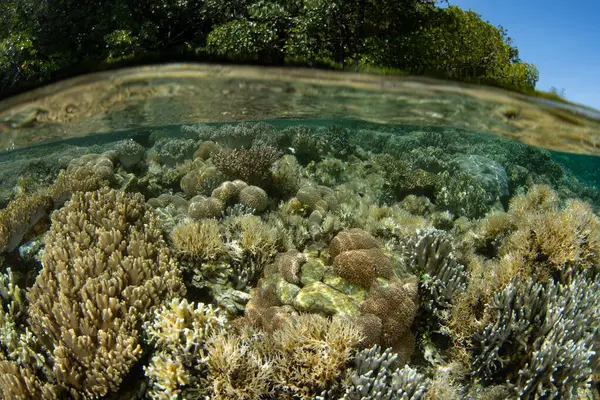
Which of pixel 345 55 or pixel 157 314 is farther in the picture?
pixel 345 55

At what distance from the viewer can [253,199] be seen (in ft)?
26.9

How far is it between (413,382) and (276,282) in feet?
8.01

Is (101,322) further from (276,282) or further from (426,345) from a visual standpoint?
(426,345)

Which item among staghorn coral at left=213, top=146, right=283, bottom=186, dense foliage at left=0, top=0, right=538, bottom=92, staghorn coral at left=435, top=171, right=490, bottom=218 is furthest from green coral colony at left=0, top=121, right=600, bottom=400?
dense foliage at left=0, top=0, right=538, bottom=92

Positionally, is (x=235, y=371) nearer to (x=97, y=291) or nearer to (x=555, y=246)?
(x=97, y=291)

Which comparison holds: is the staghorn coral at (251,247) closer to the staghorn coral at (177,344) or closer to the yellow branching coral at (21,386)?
the staghorn coral at (177,344)

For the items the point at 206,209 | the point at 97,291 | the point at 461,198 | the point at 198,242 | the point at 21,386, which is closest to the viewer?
the point at 21,386

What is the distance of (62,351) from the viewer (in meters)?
4.06

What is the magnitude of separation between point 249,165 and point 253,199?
1.30m

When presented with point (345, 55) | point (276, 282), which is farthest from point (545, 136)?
point (276, 282)

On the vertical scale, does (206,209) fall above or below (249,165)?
below

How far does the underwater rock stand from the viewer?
4734 millimetres

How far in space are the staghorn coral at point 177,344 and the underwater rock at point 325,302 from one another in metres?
1.12

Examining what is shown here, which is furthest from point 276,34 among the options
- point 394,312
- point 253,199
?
point 394,312
